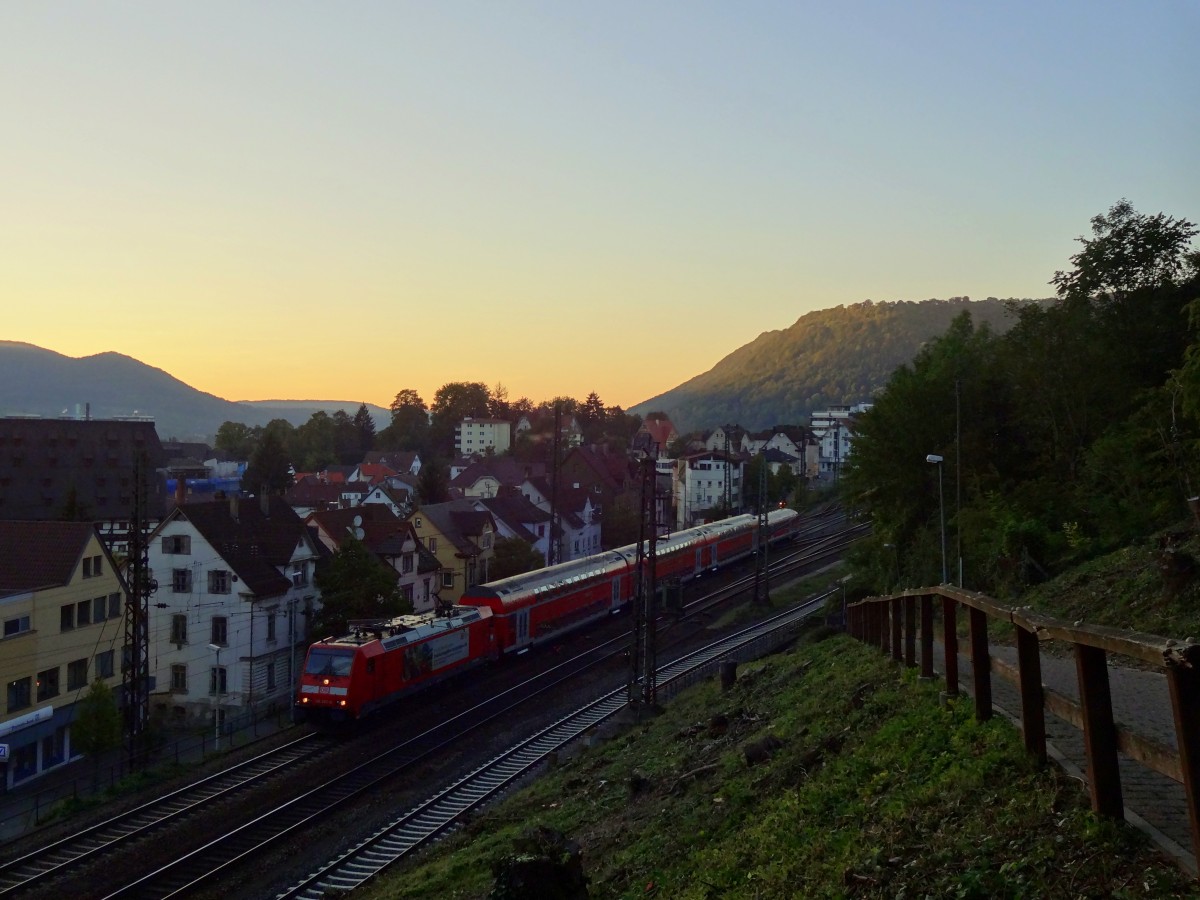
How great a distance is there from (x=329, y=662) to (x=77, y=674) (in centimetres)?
1320

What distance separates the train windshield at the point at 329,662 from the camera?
90.6ft

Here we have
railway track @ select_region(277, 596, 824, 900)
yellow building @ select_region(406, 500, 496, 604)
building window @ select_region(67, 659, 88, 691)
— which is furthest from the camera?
yellow building @ select_region(406, 500, 496, 604)

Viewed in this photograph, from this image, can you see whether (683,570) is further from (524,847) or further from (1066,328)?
(524,847)

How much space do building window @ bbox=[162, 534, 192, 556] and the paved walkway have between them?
116ft

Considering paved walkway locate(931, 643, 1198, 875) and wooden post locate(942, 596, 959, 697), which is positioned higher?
wooden post locate(942, 596, 959, 697)

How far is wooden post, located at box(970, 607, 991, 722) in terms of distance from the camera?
25.0 ft

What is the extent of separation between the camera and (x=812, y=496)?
96.9m

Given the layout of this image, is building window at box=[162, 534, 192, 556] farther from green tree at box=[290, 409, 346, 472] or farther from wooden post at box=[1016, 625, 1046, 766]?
green tree at box=[290, 409, 346, 472]

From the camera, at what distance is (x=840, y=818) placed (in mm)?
7715

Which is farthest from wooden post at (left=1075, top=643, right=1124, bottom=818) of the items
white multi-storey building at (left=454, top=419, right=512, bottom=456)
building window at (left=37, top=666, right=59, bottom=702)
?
white multi-storey building at (left=454, top=419, right=512, bottom=456)

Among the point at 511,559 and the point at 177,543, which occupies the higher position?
the point at 177,543

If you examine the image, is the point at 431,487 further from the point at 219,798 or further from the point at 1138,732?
the point at 1138,732

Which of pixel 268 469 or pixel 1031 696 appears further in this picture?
pixel 268 469

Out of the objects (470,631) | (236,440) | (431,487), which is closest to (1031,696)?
(470,631)
